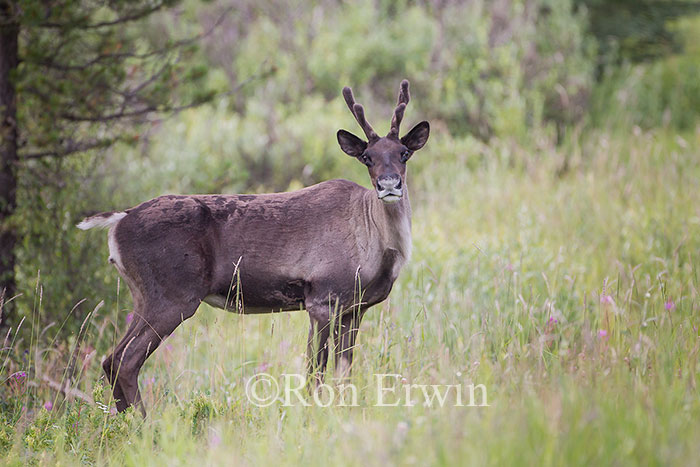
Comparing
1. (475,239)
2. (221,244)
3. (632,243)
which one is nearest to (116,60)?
(221,244)

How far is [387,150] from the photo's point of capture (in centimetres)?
499

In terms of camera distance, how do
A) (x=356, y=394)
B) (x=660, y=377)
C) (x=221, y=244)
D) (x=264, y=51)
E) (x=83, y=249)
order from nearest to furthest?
(x=660, y=377) < (x=356, y=394) < (x=221, y=244) < (x=83, y=249) < (x=264, y=51)

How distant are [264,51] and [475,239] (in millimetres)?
8588

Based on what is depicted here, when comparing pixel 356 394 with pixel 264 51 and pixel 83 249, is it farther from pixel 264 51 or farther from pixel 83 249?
pixel 264 51

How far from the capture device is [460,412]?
145 inches

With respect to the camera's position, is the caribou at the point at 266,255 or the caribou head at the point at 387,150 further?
the caribou at the point at 266,255

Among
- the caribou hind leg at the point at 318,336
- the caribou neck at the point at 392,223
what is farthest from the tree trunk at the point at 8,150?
the caribou neck at the point at 392,223

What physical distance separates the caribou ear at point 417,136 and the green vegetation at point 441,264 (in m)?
0.94

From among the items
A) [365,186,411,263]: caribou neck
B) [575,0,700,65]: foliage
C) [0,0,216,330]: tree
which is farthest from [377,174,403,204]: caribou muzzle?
[575,0,700,65]: foliage

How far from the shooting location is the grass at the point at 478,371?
3.29m

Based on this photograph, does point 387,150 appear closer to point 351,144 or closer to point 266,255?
point 351,144

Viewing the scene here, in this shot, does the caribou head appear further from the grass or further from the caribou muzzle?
the grass

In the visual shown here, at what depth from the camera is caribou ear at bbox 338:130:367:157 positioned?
5.23 metres

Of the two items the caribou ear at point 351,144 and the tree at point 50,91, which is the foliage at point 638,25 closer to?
the tree at point 50,91
